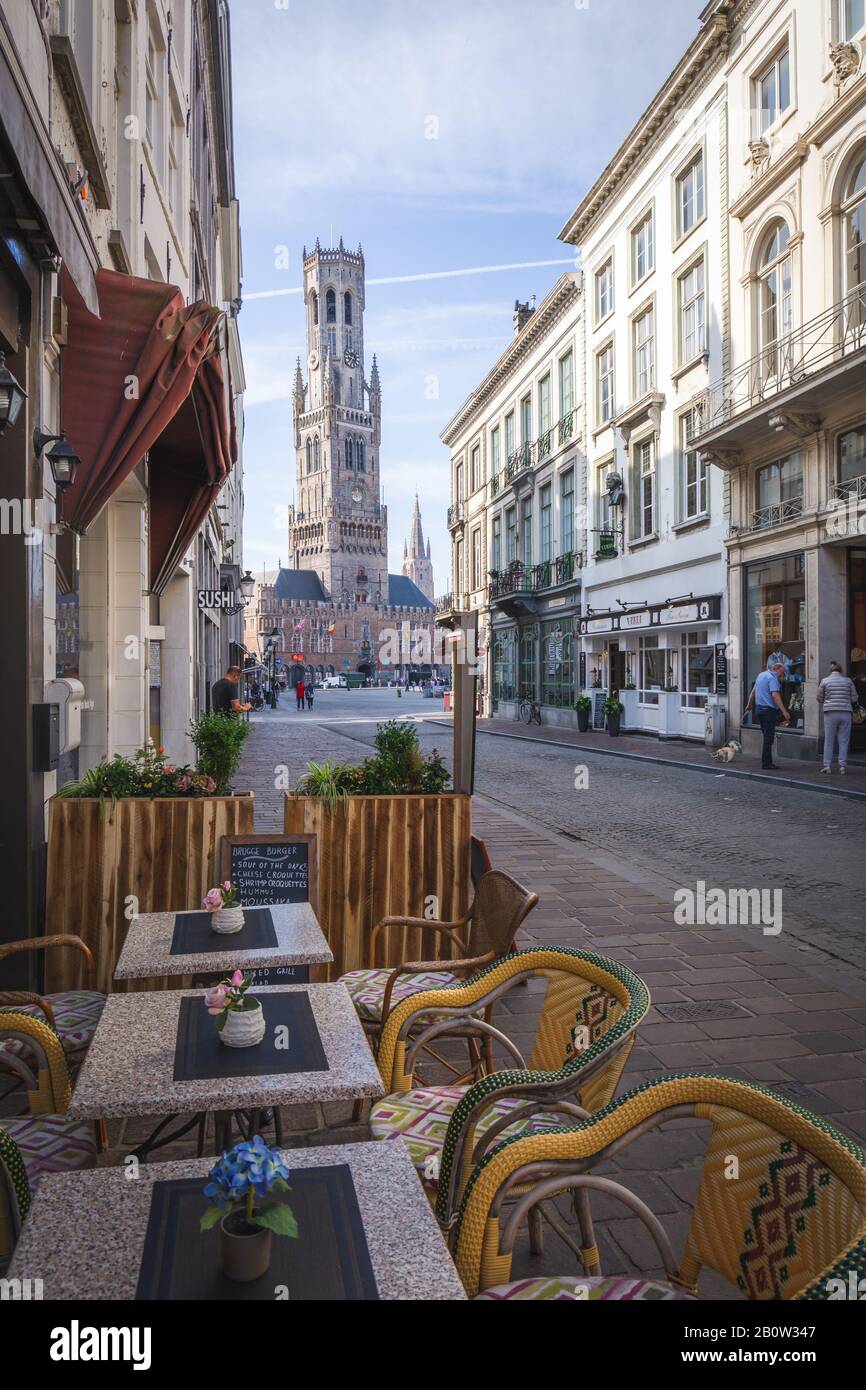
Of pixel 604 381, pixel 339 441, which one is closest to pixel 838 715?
pixel 604 381

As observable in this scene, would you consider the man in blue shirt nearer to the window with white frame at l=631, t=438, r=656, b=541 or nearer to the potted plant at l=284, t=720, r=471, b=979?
the window with white frame at l=631, t=438, r=656, b=541

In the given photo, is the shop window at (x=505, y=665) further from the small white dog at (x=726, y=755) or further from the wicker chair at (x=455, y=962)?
the wicker chair at (x=455, y=962)

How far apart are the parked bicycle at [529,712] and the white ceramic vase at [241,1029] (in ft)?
102

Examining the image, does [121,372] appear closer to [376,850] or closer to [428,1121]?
[376,850]

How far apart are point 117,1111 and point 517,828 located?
8.56 m

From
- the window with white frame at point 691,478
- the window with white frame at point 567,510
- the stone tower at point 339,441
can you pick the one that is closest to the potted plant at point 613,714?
the window with white frame at point 691,478

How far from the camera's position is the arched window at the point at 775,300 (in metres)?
18.4

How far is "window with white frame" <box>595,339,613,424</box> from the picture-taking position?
1112 inches

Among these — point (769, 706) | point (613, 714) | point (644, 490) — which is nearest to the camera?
point (769, 706)

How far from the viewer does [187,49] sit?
14398 mm

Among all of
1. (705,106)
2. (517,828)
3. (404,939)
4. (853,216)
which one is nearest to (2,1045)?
(404,939)

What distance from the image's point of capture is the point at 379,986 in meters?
4.09

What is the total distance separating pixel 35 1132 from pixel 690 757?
707 inches

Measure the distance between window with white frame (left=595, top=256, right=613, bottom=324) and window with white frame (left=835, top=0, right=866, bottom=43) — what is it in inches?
456
